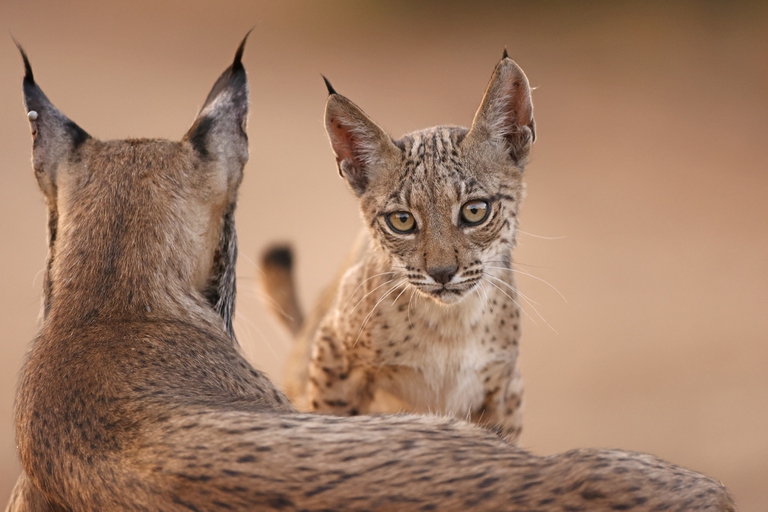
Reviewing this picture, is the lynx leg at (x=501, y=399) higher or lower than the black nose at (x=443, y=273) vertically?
lower

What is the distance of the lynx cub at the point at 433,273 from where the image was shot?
375cm

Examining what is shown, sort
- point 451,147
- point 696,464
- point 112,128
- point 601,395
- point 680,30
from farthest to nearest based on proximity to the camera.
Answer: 1. point 680,30
2. point 112,128
3. point 601,395
4. point 696,464
5. point 451,147

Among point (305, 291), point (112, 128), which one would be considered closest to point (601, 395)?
point (305, 291)

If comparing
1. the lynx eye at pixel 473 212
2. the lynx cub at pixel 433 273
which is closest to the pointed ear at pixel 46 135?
the lynx cub at pixel 433 273

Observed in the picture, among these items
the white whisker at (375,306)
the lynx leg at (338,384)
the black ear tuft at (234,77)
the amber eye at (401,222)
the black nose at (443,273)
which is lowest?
the lynx leg at (338,384)

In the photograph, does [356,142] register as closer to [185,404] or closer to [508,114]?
[508,114]

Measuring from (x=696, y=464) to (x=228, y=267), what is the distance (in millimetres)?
3705

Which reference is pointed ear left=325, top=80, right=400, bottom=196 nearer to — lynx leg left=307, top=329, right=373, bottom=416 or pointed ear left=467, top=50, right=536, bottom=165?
pointed ear left=467, top=50, right=536, bottom=165

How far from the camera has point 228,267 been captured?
11.7 ft

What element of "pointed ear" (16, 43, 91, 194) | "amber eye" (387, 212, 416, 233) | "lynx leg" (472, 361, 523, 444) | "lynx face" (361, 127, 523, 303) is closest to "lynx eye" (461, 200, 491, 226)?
"lynx face" (361, 127, 523, 303)

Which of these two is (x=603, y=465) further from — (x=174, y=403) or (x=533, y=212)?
(x=533, y=212)

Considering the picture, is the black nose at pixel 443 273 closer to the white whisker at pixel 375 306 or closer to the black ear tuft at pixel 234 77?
the white whisker at pixel 375 306

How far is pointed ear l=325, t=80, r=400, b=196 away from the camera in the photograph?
152 inches

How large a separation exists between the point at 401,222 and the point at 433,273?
1.08ft
